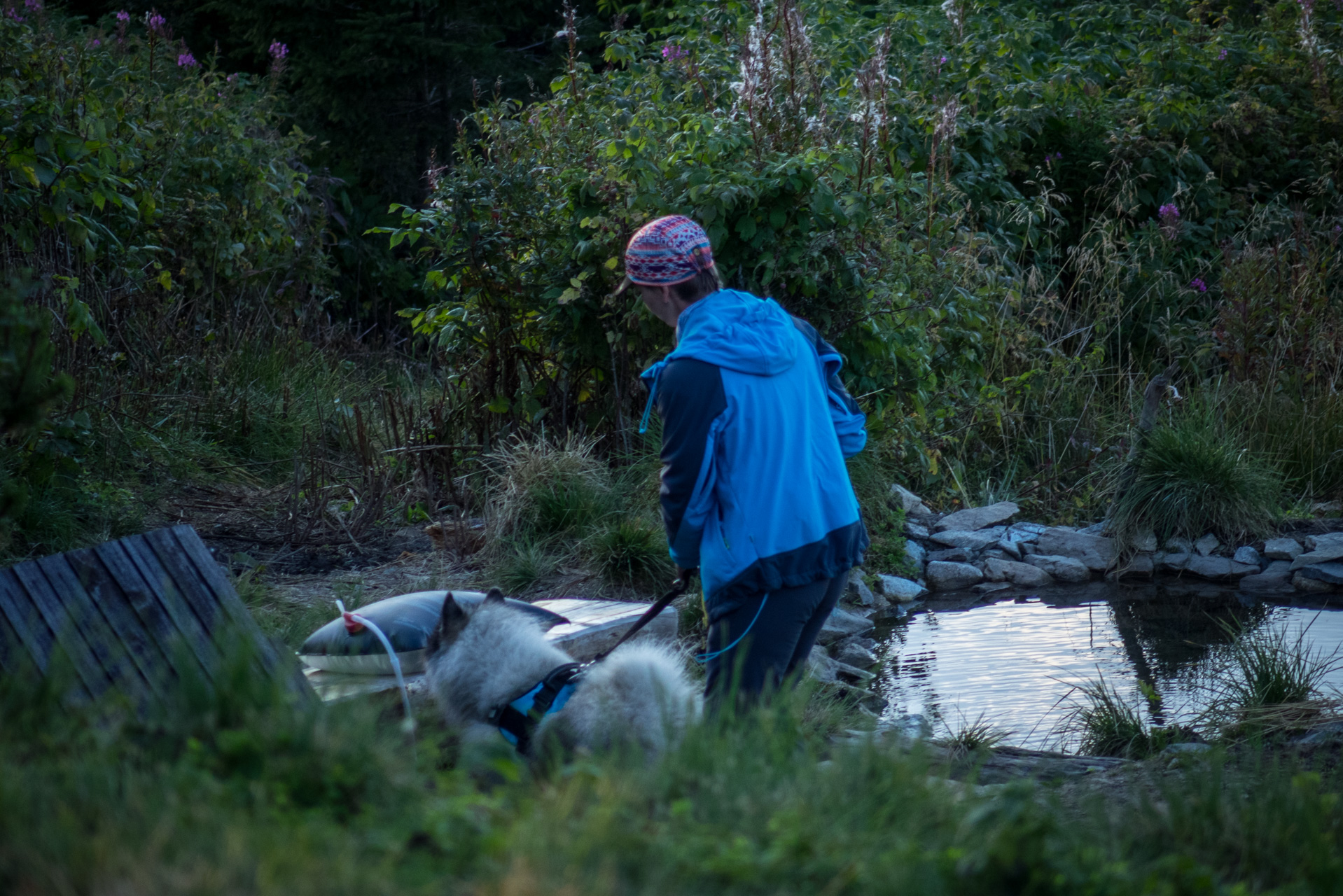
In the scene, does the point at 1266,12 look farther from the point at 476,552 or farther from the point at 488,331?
the point at 476,552

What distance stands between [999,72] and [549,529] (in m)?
7.26

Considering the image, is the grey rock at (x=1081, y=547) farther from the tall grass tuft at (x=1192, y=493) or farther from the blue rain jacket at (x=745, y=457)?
the blue rain jacket at (x=745, y=457)

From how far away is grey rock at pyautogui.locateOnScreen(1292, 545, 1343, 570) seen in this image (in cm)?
753

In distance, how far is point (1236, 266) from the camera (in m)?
9.31

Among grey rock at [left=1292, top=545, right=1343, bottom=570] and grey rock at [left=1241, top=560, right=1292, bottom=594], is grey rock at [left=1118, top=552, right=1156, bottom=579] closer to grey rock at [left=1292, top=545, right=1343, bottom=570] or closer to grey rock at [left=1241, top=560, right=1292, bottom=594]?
grey rock at [left=1241, top=560, right=1292, bottom=594]

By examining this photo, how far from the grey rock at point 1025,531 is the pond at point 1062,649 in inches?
22.5

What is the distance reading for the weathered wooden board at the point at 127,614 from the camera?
287cm

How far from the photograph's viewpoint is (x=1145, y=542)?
7.85 m

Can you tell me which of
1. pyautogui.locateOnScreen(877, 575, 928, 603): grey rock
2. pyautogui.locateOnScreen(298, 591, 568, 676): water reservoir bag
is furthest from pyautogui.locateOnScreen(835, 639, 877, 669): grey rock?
pyautogui.locateOnScreen(298, 591, 568, 676): water reservoir bag

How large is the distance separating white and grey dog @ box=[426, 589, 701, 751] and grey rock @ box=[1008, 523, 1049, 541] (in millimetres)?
5128

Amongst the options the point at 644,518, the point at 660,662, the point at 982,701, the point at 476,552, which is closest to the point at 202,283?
the point at 476,552

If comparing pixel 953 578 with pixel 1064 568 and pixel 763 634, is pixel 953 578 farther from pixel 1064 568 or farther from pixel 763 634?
pixel 763 634

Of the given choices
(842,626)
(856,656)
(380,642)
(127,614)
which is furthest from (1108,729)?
(127,614)

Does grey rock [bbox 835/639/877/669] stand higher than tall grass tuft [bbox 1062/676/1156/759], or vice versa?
tall grass tuft [bbox 1062/676/1156/759]
